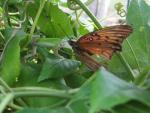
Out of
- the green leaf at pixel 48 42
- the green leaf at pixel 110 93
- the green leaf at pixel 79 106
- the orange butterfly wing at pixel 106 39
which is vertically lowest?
the green leaf at pixel 48 42

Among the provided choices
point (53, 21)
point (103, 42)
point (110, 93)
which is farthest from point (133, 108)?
point (53, 21)

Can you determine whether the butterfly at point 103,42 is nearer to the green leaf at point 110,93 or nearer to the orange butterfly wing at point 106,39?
the orange butterfly wing at point 106,39

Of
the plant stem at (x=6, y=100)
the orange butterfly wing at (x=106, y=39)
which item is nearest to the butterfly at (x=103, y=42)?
the orange butterfly wing at (x=106, y=39)

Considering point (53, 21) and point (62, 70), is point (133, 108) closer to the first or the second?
point (62, 70)

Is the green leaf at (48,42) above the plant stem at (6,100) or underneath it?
underneath

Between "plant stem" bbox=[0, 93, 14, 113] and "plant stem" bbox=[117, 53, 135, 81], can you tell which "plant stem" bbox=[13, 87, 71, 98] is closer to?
"plant stem" bbox=[0, 93, 14, 113]

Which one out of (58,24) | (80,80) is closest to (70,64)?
(80,80)

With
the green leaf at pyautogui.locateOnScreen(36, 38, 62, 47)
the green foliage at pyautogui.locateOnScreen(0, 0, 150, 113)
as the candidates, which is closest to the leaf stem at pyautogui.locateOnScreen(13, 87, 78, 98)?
the green foliage at pyautogui.locateOnScreen(0, 0, 150, 113)

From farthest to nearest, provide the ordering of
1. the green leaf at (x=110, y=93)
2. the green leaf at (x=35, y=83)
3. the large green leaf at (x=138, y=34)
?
the large green leaf at (x=138, y=34) < the green leaf at (x=35, y=83) < the green leaf at (x=110, y=93)
